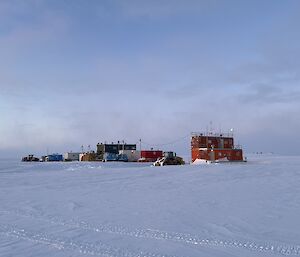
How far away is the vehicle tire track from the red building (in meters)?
42.4

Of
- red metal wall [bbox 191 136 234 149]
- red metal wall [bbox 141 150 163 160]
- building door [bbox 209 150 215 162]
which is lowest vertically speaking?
building door [bbox 209 150 215 162]

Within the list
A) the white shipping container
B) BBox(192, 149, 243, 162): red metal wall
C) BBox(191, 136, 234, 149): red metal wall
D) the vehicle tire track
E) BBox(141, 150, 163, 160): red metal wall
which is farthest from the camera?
the white shipping container

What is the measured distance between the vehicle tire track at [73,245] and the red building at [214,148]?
139 feet

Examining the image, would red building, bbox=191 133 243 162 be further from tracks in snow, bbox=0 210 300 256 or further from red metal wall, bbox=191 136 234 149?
tracks in snow, bbox=0 210 300 256

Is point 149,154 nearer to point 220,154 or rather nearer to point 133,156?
point 133,156

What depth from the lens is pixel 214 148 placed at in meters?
51.2

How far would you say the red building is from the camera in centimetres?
4978

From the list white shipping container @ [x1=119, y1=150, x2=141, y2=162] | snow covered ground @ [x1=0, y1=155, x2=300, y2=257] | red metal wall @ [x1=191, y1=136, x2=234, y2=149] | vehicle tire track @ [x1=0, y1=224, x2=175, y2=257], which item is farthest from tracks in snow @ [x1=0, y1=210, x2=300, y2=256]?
white shipping container @ [x1=119, y1=150, x2=141, y2=162]

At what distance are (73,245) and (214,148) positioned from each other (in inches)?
1782

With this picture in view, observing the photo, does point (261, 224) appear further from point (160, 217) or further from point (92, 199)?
point (92, 199)

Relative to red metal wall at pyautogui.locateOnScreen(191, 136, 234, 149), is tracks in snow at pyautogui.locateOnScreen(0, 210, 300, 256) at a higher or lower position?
lower

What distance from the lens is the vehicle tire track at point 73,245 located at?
6.58 metres

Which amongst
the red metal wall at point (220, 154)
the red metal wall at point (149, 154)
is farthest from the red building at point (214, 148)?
the red metal wall at point (149, 154)

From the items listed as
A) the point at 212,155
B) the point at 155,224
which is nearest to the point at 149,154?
the point at 212,155
